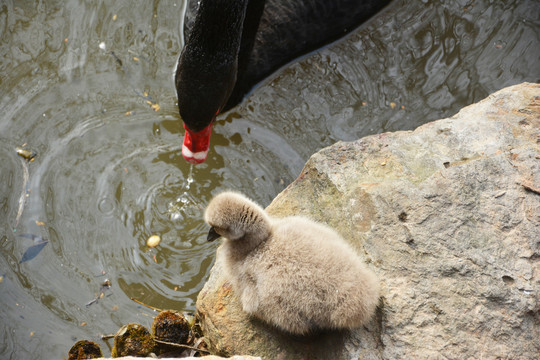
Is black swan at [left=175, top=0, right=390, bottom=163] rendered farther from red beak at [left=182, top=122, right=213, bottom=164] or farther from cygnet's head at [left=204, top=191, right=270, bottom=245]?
cygnet's head at [left=204, top=191, right=270, bottom=245]

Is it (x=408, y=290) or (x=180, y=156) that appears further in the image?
(x=180, y=156)

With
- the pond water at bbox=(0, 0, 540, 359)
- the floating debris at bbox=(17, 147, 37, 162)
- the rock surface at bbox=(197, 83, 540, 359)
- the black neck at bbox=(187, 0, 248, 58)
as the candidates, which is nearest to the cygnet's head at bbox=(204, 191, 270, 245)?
the rock surface at bbox=(197, 83, 540, 359)

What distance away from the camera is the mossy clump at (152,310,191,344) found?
2.13 metres

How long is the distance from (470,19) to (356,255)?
93.9 inches

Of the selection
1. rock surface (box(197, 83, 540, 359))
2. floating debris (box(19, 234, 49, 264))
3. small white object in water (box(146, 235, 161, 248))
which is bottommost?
rock surface (box(197, 83, 540, 359))

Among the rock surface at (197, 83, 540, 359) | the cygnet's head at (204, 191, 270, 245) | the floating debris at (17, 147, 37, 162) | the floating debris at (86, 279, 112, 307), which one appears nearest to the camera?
the rock surface at (197, 83, 540, 359)

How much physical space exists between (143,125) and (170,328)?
1.34 meters

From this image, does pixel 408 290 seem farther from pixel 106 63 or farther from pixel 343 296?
pixel 106 63

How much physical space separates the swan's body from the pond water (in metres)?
0.81

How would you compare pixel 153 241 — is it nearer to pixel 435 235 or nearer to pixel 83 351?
pixel 83 351

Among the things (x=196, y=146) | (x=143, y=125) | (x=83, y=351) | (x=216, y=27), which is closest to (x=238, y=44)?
(x=216, y=27)

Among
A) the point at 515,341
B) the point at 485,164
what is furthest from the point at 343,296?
→ the point at 485,164

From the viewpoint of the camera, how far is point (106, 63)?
321 centimetres

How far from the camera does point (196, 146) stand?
276 centimetres
